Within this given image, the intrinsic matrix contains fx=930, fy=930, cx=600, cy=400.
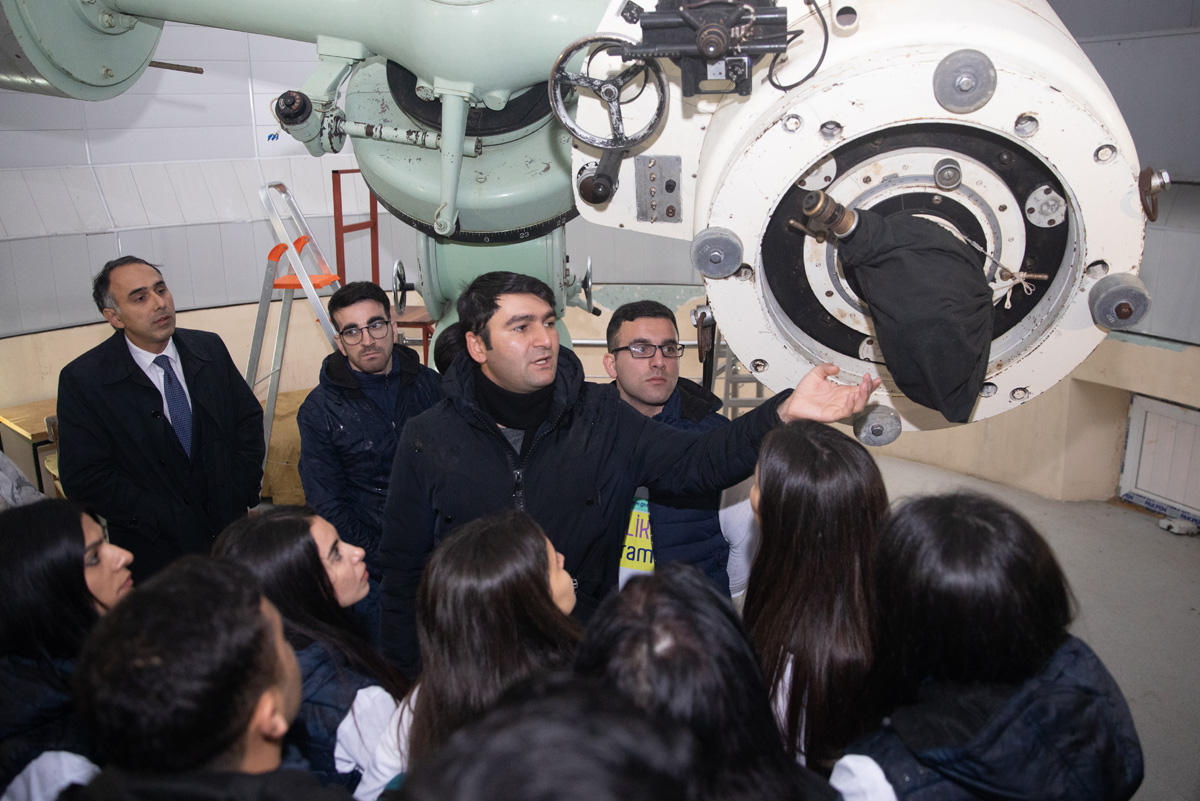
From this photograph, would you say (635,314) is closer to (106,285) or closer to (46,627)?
(106,285)

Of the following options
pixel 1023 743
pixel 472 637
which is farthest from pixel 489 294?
pixel 1023 743

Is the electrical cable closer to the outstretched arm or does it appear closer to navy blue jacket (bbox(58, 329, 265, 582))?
the outstretched arm

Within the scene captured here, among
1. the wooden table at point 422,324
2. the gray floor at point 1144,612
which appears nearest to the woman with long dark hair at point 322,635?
the gray floor at point 1144,612

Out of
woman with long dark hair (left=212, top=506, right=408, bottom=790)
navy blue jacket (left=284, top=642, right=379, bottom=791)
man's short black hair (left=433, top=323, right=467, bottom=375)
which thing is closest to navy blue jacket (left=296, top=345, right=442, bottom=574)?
man's short black hair (left=433, top=323, right=467, bottom=375)

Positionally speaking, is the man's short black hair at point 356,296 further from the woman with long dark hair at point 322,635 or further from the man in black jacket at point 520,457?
the woman with long dark hair at point 322,635

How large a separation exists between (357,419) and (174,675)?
174cm

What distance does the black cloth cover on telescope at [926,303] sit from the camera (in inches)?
61.3

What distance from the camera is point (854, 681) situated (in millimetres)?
1486

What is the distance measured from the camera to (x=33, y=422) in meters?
4.57

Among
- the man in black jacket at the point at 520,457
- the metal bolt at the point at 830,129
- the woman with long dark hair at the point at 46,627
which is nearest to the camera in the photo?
the woman with long dark hair at the point at 46,627

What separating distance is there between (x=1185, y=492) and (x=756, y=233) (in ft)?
13.1

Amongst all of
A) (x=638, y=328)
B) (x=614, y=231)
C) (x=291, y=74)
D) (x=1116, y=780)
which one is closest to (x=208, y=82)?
(x=291, y=74)

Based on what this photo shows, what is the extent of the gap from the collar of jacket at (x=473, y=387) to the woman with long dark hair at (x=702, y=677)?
3.12 ft

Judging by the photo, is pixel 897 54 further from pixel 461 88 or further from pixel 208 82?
pixel 208 82
